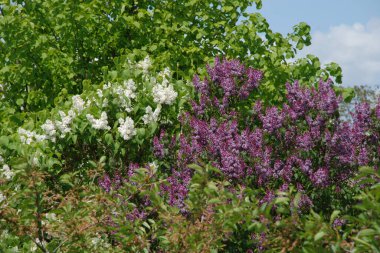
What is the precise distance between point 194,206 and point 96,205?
2.75 feet

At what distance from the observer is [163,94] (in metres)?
7.35

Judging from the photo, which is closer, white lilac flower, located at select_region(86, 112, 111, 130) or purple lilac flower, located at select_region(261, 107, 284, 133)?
purple lilac flower, located at select_region(261, 107, 284, 133)

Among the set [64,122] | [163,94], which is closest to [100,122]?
[64,122]

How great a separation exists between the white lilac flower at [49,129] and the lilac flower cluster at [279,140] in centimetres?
144

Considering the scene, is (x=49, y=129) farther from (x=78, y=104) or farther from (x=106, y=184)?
(x=106, y=184)

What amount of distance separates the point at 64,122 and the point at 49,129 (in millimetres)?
205

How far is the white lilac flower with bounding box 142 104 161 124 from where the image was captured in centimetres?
729

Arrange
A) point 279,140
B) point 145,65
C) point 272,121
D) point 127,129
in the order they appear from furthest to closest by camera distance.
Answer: point 145,65 < point 127,129 < point 279,140 < point 272,121

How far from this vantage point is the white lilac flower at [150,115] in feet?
23.9

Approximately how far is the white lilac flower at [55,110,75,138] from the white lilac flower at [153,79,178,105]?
1059 millimetres

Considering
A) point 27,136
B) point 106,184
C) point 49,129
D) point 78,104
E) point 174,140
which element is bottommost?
point 27,136

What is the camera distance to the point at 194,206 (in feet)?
13.4

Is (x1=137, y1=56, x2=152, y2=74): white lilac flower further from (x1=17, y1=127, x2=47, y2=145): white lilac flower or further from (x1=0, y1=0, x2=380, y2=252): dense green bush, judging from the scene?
(x1=17, y1=127, x2=47, y2=145): white lilac flower

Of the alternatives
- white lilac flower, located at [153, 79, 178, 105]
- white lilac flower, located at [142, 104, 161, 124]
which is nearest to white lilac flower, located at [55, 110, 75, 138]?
white lilac flower, located at [142, 104, 161, 124]
